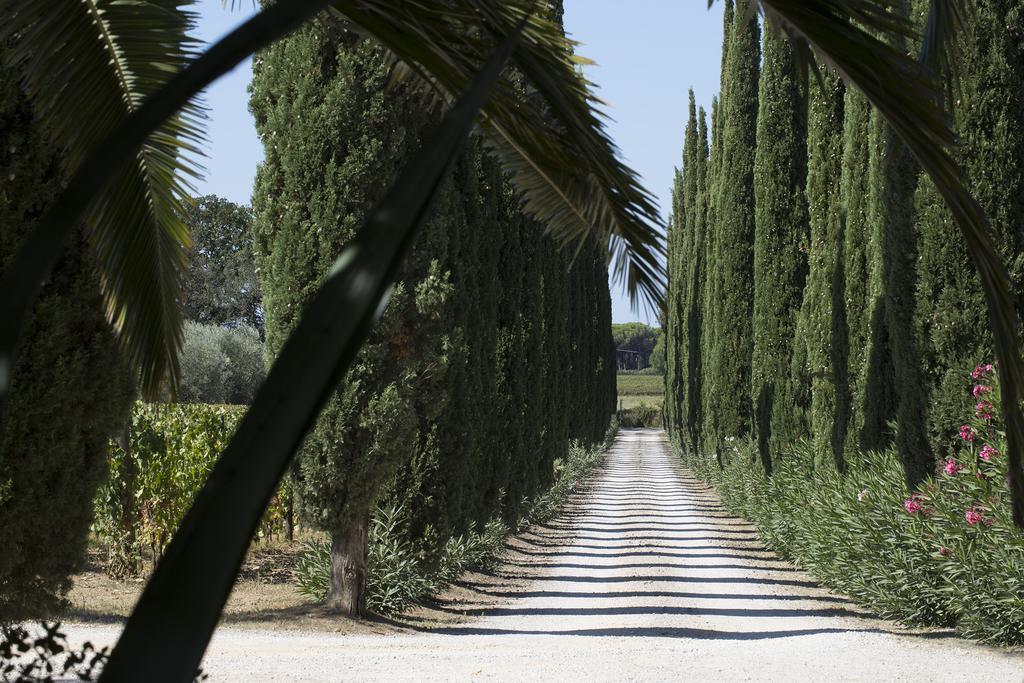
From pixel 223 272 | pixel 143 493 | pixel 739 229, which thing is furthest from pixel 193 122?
pixel 223 272

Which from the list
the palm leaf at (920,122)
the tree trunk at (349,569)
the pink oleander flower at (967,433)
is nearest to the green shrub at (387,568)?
the tree trunk at (349,569)

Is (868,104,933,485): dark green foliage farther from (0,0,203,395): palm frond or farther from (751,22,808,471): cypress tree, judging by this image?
(751,22,808,471): cypress tree

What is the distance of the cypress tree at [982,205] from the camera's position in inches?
264

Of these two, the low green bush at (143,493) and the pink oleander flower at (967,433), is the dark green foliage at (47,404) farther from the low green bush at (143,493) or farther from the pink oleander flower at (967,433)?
the low green bush at (143,493)

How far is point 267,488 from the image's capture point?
1.19m

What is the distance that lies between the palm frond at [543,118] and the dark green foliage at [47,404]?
4.96 feet

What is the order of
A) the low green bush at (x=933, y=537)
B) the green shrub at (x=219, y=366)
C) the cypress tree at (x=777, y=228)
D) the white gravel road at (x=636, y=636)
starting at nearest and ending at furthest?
the white gravel road at (x=636, y=636) → the low green bush at (x=933, y=537) → the cypress tree at (x=777, y=228) → the green shrub at (x=219, y=366)

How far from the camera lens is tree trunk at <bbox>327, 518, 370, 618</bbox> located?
777 centimetres

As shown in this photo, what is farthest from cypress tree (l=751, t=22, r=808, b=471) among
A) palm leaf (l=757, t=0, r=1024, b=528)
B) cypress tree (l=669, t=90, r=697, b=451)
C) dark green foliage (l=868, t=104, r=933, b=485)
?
cypress tree (l=669, t=90, r=697, b=451)

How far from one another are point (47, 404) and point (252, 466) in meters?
3.17

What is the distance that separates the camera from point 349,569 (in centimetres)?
779

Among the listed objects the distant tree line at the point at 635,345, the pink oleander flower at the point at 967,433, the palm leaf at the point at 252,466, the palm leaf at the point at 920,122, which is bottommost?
the pink oleander flower at the point at 967,433

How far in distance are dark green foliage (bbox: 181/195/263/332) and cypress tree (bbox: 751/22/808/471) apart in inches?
1031

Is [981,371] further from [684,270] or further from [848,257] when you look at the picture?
[684,270]
